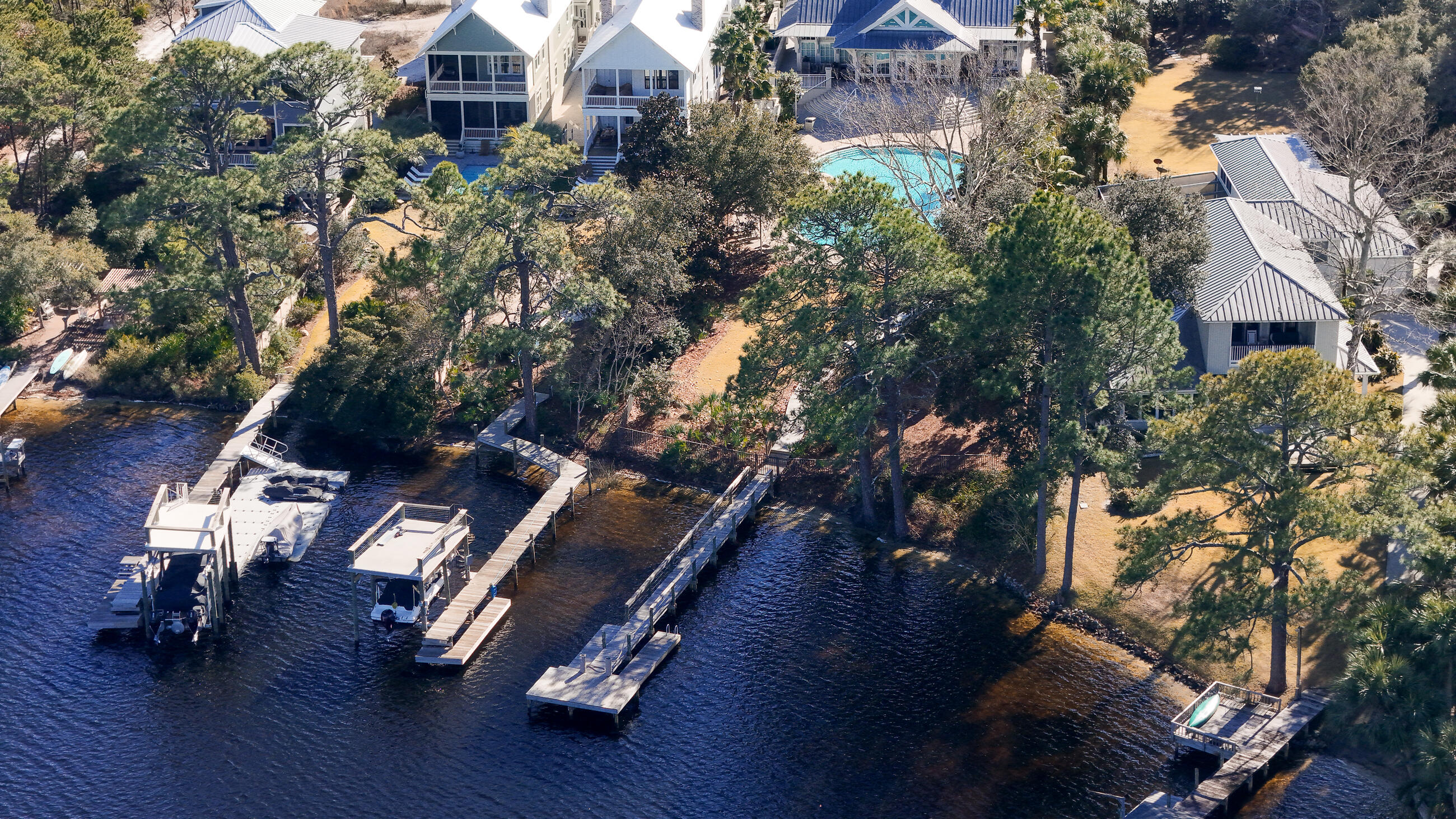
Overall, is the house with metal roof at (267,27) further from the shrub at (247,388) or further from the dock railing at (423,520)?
the dock railing at (423,520)

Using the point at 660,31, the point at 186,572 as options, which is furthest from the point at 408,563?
the point at 660,31

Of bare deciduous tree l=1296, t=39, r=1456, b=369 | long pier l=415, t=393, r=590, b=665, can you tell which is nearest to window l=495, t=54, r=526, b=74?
long pier l=415, t=393, r=590, b=665

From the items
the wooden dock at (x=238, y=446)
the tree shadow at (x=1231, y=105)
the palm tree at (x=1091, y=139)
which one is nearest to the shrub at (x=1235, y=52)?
the tree shadow at (x=1231, y=105)

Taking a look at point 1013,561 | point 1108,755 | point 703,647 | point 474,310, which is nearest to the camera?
point 1108,755

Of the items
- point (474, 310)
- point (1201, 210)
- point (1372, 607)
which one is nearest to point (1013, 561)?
point (1372, 607)

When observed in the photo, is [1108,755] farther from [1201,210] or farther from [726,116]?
[726,116]

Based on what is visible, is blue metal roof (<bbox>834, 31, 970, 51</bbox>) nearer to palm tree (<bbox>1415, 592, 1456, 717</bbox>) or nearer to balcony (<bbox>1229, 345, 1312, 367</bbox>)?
balcony (<bbox>1229, 345, 1312, 367</bbox>)

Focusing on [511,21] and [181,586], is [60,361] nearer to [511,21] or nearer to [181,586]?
[181,586]
